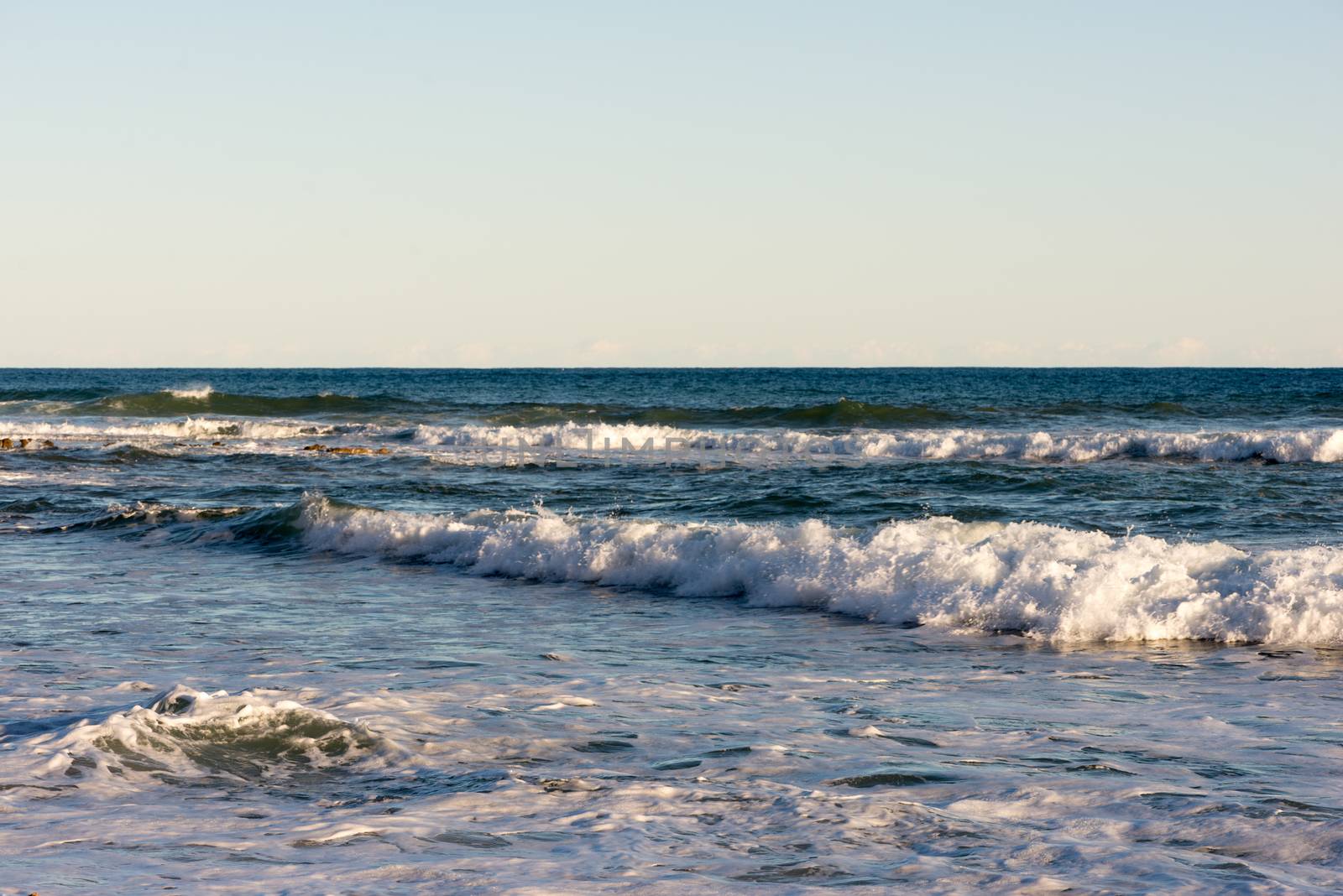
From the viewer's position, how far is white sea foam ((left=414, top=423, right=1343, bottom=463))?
29.5 metres

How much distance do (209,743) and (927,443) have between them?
90.0 ft

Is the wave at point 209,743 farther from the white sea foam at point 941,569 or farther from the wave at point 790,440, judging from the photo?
the wave at point 790,440

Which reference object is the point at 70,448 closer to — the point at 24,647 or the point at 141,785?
the point at 24,647

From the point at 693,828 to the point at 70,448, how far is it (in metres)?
30.6

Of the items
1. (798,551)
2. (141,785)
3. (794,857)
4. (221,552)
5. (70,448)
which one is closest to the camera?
(794,857)

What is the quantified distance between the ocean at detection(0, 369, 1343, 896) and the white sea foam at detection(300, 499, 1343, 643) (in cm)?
4

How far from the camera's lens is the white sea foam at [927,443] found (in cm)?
2945

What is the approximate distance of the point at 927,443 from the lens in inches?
1286

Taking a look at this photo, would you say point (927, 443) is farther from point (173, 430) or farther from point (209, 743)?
point (209, 743)

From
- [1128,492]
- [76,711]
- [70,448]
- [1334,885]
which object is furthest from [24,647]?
[70,448]

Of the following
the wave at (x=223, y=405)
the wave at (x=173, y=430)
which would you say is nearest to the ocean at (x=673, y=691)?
the wave at (x=173, y=430)

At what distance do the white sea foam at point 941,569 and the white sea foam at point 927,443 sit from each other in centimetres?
Answer: 1626

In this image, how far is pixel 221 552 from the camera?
50.6 feet

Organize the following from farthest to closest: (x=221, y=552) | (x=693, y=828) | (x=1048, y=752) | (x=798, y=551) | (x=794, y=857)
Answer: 1. (x=221, y=552)
2. (x=798, y=551)
3. (x=1048, y=752)
4. (x=693, y=828)
5. (x=794, y=857)
